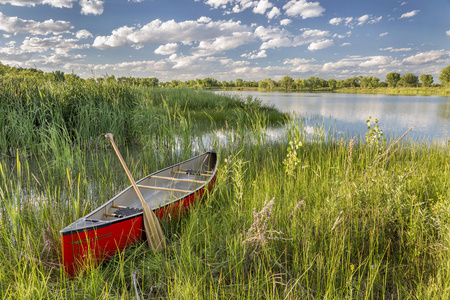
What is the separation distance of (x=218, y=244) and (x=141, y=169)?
11.6 feet

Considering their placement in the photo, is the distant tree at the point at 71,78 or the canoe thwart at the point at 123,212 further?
the distant tree at the point at 71,78

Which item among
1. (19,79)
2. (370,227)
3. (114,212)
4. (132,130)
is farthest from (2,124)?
(370,227)

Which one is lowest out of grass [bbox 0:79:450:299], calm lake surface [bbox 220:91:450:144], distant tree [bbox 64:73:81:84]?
grass [bbox 0:79:450:299]

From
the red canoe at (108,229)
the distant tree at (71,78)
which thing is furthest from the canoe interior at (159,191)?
the distant tree at (71,78)

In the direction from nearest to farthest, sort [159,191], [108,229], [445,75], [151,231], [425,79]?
[108,229], [151,231], [159,191], [445,75], [425,79]

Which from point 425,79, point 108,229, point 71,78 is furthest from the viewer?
point 425,79

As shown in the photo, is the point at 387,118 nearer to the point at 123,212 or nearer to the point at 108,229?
the point at 123,212

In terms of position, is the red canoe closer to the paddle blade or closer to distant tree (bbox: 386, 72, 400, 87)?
the paddle blade

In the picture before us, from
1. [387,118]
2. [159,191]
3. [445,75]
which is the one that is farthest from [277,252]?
[445,75]

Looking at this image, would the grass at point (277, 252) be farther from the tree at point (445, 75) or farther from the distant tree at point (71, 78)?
the tree at point (445, 75)

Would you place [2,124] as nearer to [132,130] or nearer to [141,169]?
[132,130]

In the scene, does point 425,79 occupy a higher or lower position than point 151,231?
higher

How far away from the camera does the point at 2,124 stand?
7172mm

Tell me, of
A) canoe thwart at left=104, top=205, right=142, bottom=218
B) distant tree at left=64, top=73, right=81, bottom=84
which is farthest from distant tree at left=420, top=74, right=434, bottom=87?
canoe thwart at left=104, top=205, right=142, bottom=218
